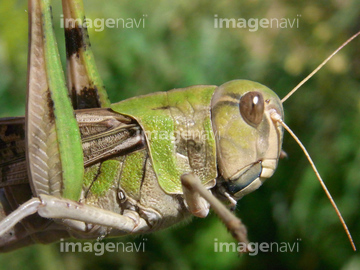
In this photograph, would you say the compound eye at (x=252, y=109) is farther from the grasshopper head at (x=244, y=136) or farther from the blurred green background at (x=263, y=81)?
the blurred green background at (x=263, y=81)

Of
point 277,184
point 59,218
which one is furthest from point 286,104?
point 59,218

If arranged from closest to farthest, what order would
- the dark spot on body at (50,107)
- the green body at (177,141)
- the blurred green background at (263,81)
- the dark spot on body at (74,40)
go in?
the dark spot on body at (50,107), the green body at (177,141), the dark spot on body at (74,40), the blurred green background at (263,81)

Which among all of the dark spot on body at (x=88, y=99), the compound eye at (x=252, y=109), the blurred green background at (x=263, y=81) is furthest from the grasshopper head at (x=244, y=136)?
the blurred green background at (x=263, y=81)

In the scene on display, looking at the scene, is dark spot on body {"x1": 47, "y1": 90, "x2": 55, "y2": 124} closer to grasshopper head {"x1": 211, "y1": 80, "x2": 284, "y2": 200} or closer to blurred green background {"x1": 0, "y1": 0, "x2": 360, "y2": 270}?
grasshopper head {"x1": 211, "y1": 80, "x2": 284, "y2": 200}

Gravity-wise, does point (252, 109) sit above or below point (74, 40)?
below

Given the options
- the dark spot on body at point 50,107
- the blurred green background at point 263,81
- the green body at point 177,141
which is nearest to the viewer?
the dark spot on body at point 50,107

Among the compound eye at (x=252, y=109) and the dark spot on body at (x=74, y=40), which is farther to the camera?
the dark spot on body at (x=74, y=40)

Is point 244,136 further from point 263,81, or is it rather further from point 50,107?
point 263,81

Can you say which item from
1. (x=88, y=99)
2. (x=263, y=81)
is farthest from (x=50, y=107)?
(x=263, y=81)
